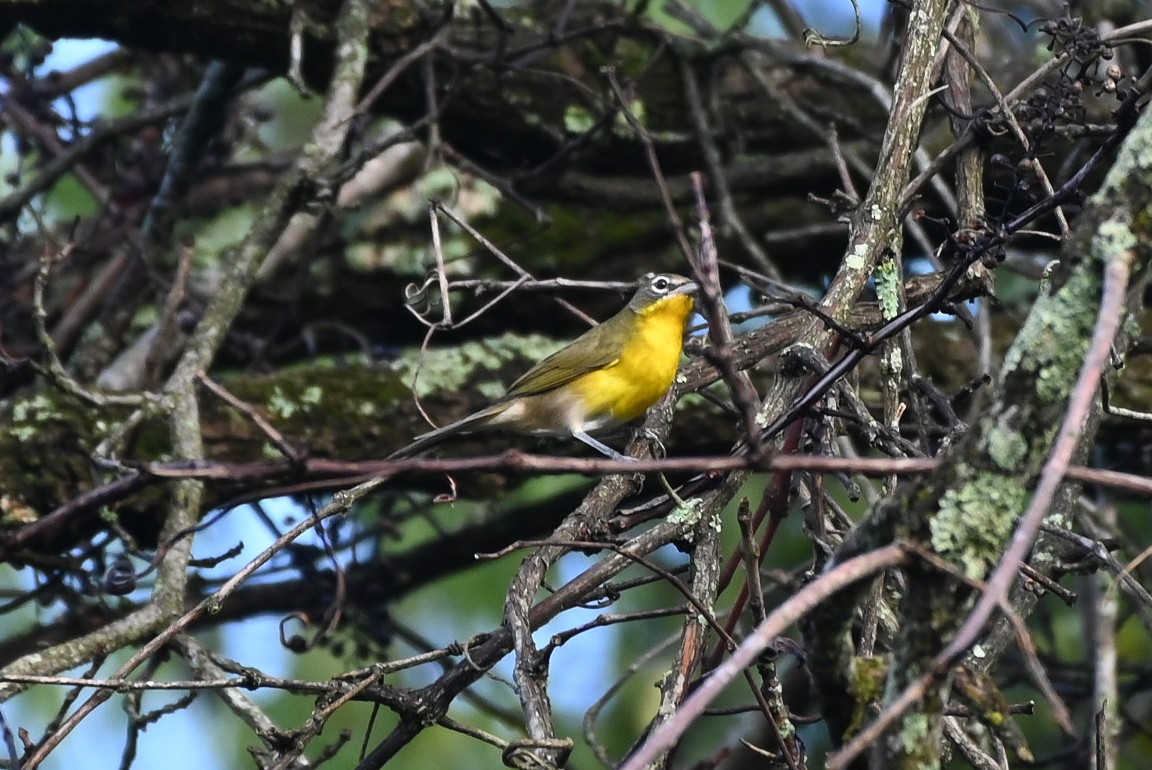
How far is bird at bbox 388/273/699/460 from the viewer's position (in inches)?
211

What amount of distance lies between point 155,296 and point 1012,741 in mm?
5614

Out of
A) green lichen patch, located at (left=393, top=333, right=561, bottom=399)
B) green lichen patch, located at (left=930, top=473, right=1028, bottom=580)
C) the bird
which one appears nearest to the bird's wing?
the bird

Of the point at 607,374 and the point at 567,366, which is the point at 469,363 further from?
the point at 607,374

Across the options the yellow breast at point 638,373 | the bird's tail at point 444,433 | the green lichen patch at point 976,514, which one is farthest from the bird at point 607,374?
the green lichen patch at point 976,514

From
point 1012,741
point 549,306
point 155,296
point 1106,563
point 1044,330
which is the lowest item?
point 1012,741

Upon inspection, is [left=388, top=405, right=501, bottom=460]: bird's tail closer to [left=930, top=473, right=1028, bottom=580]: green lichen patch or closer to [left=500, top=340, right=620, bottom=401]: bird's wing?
[left=500, top=340, right=620, bottom=401]: bird's wing

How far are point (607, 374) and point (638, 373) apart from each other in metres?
0.14

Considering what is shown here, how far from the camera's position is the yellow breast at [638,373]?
5.36m

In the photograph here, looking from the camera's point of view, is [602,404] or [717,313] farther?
[602,404]

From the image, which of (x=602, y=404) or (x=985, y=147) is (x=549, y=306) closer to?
(x=602, y=404)

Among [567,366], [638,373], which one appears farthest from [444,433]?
[638,373]

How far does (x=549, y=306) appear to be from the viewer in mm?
6695

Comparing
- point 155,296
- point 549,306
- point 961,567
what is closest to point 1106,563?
point 961,567

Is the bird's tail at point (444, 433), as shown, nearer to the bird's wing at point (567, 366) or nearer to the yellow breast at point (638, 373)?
the bird's wing at point (567, 366)
